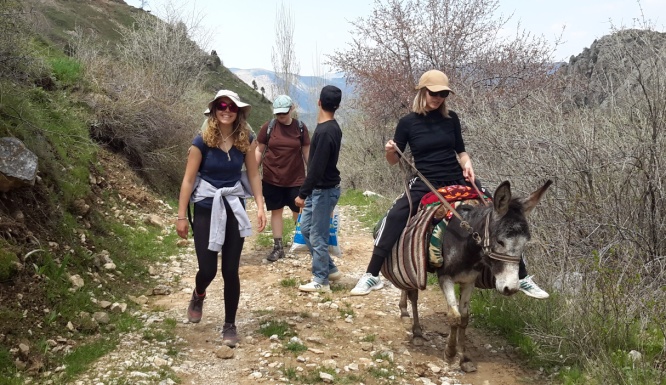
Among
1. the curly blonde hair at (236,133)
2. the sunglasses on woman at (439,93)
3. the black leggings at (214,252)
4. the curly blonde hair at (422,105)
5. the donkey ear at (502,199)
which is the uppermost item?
the sunglasses on woman at (439,93)

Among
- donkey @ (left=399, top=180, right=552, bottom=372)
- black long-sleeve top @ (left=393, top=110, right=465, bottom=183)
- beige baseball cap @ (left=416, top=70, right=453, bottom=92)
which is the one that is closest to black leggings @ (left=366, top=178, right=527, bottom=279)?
black long-sleeve top @ (left=393, top=110, right=465, bottom=183)

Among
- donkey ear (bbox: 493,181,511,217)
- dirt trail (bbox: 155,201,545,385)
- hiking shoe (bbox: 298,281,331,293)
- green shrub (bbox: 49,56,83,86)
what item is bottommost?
dirt trail (bbox: 155,201,545,385)

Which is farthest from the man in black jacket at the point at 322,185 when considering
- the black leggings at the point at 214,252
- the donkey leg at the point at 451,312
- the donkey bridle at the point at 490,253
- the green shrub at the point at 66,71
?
the green shrub at the point at 66,71

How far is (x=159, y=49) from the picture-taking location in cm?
2016

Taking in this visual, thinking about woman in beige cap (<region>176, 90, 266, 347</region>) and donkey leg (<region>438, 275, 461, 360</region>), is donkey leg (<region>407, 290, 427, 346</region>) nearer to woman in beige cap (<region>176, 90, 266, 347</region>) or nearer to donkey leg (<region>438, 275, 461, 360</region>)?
donkey leg (<region>438, 275, 461, 360</region>)

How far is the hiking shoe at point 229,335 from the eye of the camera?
4570 millimetres

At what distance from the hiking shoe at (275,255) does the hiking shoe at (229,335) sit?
2.71 metres

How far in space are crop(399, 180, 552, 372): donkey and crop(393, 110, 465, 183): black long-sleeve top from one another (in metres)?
0.49

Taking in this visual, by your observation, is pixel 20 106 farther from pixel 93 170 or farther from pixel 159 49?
pixel 159 49

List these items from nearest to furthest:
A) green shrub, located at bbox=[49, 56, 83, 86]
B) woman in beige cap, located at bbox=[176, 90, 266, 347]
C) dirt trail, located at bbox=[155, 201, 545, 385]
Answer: dirt trail, located at bbox=[155, 201, 545, 385], woman in beige cap, located at bbox=[176, 90, 266, 347], green shrub, located at bbox=[49, 56, 83, 86]

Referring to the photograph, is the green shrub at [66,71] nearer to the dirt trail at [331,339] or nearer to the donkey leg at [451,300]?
the dirt trail at [331,339]

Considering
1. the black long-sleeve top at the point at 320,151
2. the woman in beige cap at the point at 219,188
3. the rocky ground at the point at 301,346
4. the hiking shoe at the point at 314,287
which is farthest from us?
the hiking shoe at the point at 314,287

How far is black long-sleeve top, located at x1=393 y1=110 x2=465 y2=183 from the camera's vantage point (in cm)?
459

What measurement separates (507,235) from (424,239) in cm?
83
